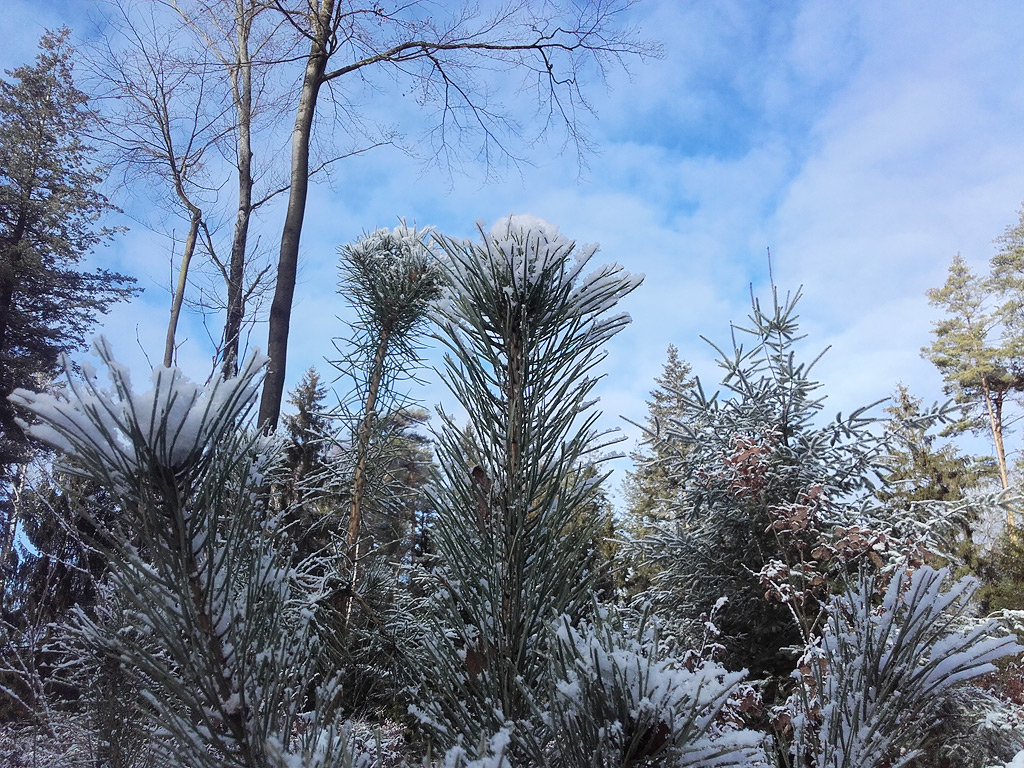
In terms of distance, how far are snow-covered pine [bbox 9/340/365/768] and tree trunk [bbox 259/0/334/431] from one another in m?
3.74

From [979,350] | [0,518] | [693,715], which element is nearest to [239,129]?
[693,715]

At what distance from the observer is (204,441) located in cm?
84

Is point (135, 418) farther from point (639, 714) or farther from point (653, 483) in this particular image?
point (653, 483)

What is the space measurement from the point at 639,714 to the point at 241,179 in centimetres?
771

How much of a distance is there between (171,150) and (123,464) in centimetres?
909

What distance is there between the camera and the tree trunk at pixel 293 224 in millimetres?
4582

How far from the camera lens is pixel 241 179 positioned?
700cm

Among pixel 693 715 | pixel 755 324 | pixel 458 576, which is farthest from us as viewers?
pixel 755 324

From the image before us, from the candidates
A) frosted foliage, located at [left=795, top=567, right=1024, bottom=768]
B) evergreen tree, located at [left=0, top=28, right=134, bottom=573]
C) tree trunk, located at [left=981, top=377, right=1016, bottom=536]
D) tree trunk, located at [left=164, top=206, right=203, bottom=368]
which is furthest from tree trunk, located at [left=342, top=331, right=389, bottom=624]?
tree trunk, located at [left=981, top=377, right=1016, bottom=536]

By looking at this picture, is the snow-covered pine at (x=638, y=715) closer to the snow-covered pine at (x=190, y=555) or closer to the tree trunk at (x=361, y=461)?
the snow-covered pine at (x=190, y=555)

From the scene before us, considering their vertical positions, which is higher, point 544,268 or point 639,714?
point 544,268

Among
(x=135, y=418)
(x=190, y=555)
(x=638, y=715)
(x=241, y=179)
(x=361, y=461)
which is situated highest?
(x=241, y=179)

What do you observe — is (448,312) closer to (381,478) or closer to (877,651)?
(877,651)

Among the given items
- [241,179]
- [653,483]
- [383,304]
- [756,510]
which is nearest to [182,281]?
[241,179]
